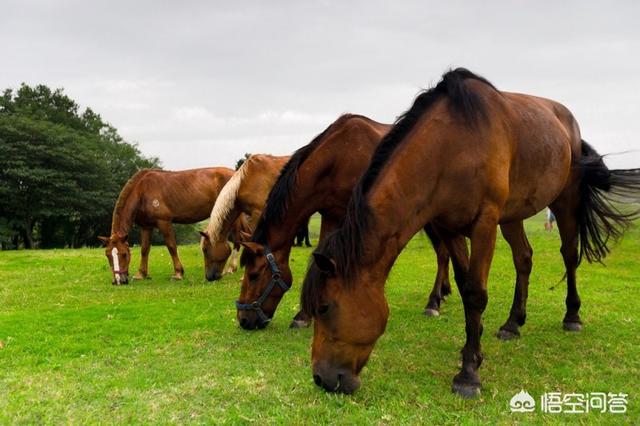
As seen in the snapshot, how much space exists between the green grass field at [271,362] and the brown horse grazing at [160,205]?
7.50 ft

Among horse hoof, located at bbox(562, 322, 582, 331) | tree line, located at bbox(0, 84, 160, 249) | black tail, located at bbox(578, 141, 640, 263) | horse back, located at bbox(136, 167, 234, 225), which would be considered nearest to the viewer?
horse hoof, located at bbox(562, 322, 582, 331)

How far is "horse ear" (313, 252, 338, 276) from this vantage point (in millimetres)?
3221

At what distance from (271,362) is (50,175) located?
103 ft

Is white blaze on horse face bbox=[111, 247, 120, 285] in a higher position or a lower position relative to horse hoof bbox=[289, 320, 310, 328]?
higher

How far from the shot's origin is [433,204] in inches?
143

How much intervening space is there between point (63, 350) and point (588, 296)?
767cm

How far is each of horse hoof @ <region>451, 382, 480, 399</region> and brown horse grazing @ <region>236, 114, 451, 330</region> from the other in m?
2.22

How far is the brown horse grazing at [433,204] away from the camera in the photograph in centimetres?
329

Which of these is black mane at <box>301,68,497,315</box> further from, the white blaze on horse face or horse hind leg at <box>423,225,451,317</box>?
the white blaze on horse face

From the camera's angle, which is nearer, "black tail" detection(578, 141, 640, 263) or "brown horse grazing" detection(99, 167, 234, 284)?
"black tail" detection(578, 141, 640, 263)

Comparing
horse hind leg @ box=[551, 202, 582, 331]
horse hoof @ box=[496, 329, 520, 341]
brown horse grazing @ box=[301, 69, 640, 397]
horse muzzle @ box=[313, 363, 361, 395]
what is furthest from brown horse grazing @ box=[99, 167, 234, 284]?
horse hind leg @ box=[551, 202, 582, 331]

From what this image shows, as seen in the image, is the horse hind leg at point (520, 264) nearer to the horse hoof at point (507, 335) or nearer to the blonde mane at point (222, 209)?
the horse hoof at point (507, 335)

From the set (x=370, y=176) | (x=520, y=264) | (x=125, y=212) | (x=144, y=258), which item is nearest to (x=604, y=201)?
(x=520, y=264)

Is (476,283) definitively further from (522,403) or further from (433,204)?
(522,403)
